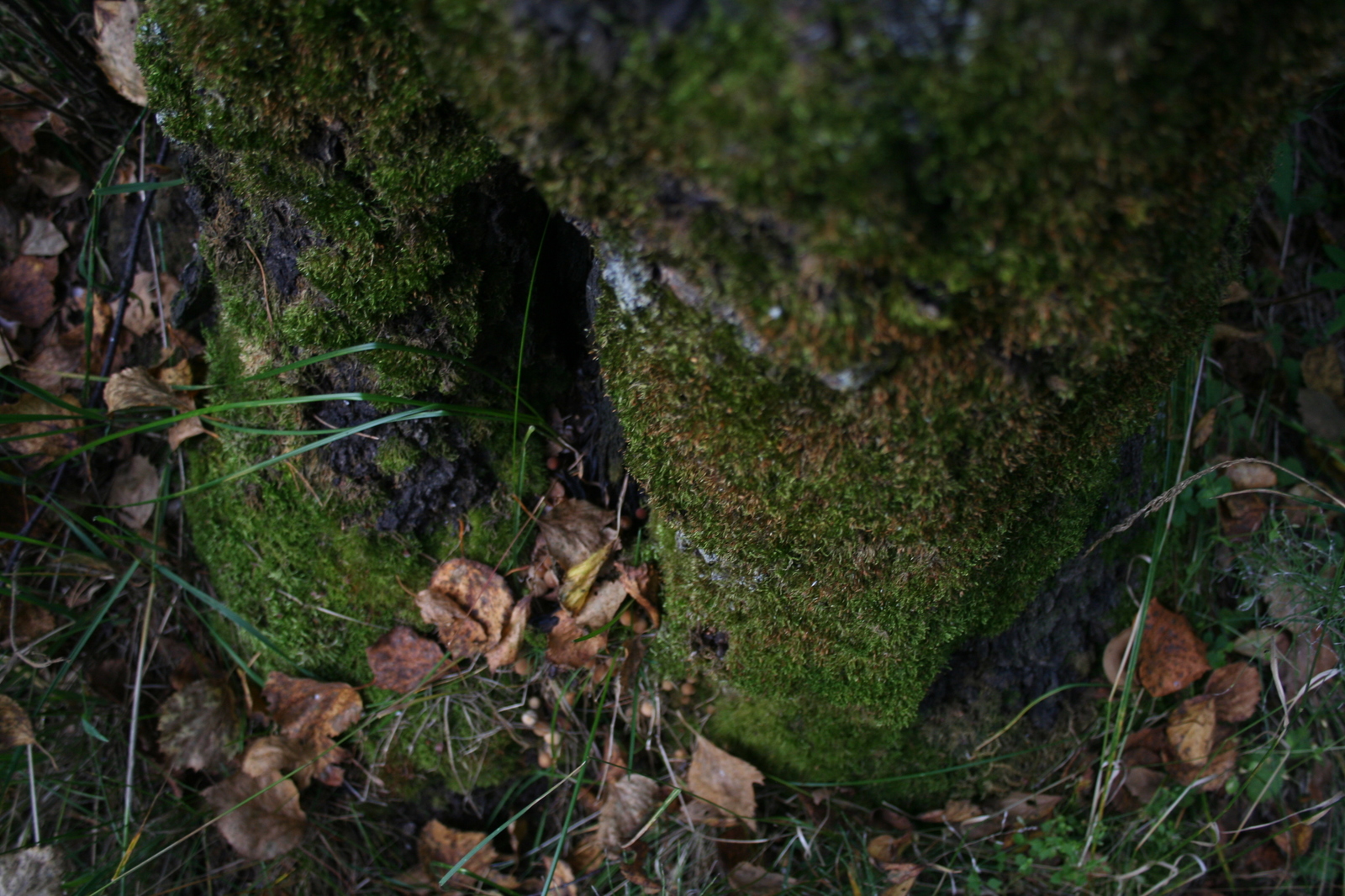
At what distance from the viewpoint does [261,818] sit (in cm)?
211

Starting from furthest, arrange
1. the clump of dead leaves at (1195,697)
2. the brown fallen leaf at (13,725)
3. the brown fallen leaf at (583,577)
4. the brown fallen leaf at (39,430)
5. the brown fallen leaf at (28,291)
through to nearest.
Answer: the brown fallen leaf at (28,291)
the brown fallen leaf at (39,430)
the clump of dead leaves at (1195,697)
the brown fallen leaf at (13,725)
the brown fallen leaf at (583,577)

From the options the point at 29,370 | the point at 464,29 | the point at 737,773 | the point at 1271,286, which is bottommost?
the point at 737,773

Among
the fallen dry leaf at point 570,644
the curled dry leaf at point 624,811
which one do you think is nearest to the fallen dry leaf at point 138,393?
the fallen dry leaf at point 570,644

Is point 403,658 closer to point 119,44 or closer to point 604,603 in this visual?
point 604,603

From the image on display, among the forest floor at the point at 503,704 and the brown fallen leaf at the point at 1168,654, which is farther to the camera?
the brown fallen leaf at the point at 1168,654

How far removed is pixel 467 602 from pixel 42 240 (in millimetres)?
1990

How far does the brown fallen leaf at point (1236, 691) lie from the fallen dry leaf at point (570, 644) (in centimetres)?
182

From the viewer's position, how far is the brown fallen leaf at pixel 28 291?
245 cm

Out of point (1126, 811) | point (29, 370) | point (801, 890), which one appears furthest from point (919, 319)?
point (29, 370)

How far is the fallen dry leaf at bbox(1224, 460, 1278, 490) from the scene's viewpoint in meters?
2.36

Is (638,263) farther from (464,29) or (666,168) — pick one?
(464,29)

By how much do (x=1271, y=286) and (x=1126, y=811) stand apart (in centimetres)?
183

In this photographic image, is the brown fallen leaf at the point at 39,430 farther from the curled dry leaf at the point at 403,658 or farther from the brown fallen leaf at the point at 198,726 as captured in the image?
the curled dry leaf at the point at 403,658

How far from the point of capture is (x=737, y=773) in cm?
200
